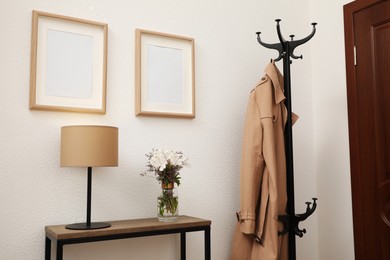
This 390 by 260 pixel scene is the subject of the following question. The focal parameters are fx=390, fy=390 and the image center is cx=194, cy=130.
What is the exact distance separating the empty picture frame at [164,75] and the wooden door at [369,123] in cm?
108

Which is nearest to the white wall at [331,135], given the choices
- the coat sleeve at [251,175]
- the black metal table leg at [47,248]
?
the coat sleeve at [251,175]

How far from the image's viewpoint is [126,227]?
72.5 inches

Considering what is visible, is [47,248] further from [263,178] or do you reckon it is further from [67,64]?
[263,178]

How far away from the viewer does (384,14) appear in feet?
7.87

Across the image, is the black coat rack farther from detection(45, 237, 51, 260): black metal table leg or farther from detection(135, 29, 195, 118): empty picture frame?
detection(45, 237, 51, 260): black metal table leg

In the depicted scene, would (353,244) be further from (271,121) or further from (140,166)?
(140,166)

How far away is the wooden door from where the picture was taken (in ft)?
7.79

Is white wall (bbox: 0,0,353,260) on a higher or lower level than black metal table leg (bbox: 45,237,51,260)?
higher

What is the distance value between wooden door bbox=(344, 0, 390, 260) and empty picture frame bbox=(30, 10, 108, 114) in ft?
5.26

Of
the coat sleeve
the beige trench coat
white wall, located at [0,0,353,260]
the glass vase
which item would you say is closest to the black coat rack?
the beige trench coat

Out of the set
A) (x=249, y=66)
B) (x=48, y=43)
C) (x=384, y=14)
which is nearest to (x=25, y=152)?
(x=48, y=43)

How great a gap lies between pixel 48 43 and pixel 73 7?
25 cm

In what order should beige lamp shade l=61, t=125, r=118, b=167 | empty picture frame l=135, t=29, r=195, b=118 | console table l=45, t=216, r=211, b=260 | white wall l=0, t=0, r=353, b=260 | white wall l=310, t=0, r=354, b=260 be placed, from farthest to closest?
1. white wall l=310, t=0, r=354, b=260
2. empty picture frame l=135, t=29, r=195, b=118
3. white wall l=0, t=0, r=353, b=260
4. beige lamp shade l=61, t=125, r=118, b=167
5. console table l=45, t=216, r=211, b=260

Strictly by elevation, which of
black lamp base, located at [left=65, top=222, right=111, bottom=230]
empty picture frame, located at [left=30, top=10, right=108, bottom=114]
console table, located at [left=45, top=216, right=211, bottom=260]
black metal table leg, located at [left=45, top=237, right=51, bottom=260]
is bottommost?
black metal table leg, located at [left=45, top=237, right=51, bottom=260]
